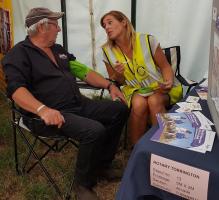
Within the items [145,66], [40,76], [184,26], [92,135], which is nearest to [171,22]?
[184,26]

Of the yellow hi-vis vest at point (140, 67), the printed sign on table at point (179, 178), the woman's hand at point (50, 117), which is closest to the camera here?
the printed sign on table at point (179, 178)

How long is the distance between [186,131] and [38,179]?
68.1 inches

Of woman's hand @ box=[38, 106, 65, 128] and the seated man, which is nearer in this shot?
woman's hand @ box=[38, 106, 65, 128]

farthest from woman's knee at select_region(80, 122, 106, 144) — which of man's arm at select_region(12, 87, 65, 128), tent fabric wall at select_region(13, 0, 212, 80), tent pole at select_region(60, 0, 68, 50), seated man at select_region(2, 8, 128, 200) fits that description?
tent pole at select_region(60, 0, 68, 50)

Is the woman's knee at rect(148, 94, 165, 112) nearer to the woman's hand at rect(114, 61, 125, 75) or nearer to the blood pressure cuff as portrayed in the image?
the woman's hand at rect(114, 61, 125, 75)

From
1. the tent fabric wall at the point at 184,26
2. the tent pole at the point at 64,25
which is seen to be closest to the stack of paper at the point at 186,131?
the tent fabric wall at the point at 184,26

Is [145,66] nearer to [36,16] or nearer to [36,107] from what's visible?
[36,16]

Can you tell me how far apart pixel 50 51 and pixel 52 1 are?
1975 mm

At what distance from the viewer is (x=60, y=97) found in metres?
3.04

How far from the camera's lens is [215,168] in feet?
5.49

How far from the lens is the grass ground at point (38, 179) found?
10.3 feet

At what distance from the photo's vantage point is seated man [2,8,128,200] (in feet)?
9.12

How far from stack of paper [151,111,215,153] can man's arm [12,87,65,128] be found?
76cm

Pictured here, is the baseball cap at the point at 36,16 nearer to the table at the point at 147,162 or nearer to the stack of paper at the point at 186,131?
the stack of paper at the point at 186,131
